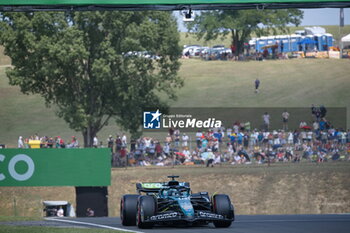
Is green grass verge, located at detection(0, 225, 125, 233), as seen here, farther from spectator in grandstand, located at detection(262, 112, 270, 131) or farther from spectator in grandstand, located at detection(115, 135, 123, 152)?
spectator in grandstand, located at detection(262, 112, 270, 131)

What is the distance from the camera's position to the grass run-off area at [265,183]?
39188 mm

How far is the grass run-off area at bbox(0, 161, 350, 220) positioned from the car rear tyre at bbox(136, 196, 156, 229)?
18141 millimetres

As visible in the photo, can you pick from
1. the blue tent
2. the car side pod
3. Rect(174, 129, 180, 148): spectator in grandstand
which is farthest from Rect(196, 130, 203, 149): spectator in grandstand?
the car side pod

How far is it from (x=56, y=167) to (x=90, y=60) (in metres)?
10.8

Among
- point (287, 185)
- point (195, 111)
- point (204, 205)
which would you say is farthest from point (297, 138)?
point (204, 205)

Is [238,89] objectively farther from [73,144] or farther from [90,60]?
[73,144]

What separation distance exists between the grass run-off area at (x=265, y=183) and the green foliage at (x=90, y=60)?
3545 mm

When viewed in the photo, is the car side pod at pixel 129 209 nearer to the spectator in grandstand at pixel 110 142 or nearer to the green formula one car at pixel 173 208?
the green formula one car at pixel 173 208

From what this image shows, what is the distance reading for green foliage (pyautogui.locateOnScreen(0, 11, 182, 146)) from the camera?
41.9 m

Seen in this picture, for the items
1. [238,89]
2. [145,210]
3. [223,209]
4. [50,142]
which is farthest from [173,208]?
[238,89]

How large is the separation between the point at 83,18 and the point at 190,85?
12.1 m

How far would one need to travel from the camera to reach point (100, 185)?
32.6 metres

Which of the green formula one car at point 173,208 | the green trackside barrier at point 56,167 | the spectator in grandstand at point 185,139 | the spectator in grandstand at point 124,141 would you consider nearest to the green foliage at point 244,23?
the spectator in grandstand at point 124,141

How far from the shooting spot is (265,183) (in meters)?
39.8
